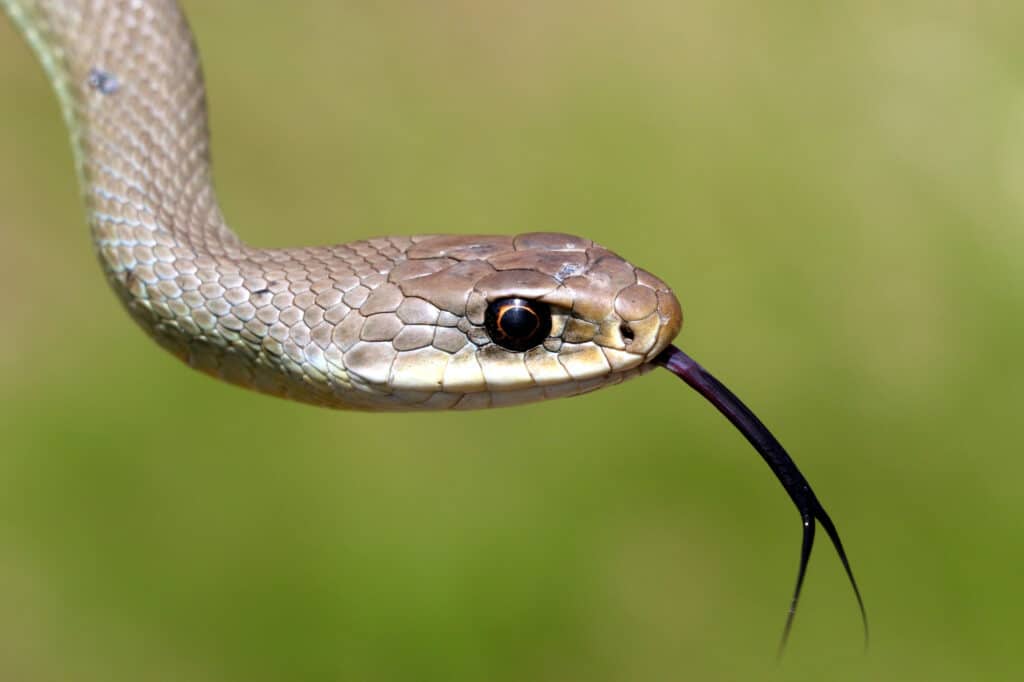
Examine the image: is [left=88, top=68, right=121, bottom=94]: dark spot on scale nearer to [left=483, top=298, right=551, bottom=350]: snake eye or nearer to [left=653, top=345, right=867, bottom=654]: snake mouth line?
[left=483, top=298, right=551, bottom=350]: snake eye

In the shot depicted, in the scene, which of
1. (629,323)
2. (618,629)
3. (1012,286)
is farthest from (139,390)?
(1012,286)

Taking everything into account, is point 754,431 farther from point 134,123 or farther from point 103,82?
point 103,82

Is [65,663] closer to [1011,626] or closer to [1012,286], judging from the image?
[1011,626]

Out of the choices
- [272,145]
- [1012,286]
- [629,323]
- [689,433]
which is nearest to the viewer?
[629,323]

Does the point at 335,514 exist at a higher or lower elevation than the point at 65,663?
higher

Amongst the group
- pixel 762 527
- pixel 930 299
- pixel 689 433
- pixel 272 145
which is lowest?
pixel 762 527

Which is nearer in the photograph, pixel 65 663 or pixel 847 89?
pixel 65 663

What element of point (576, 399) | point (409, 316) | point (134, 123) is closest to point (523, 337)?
point (409, 316)
